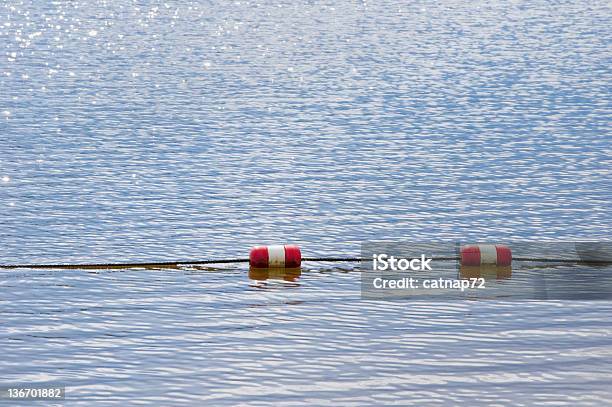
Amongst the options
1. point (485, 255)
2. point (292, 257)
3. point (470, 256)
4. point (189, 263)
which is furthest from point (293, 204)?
point (485, 255)

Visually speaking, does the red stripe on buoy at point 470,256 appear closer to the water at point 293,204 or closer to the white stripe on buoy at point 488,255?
the white stripe on buoy at point 488,255

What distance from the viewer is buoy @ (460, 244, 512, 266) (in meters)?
13.5

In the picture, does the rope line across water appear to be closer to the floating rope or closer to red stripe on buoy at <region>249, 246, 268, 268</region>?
the floating rope

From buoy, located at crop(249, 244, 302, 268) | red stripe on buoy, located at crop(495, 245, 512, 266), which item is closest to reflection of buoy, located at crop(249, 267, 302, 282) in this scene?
Answer: buoy, located at crop(249, 244, 302, 268)

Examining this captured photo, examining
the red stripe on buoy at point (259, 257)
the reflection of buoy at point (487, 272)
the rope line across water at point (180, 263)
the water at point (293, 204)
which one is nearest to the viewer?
the water at point (293, 204)

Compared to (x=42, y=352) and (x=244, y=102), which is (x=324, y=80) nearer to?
(x=244, y=102)

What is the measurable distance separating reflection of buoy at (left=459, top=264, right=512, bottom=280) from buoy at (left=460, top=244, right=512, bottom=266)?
0.17ft

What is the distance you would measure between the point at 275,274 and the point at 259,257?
0.26 meters

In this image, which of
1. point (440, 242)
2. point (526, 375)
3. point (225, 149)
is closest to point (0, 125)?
point (225, 149)

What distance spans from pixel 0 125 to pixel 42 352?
13.4m

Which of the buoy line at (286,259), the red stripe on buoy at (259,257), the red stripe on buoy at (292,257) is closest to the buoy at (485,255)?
the buoy line at (286,259)

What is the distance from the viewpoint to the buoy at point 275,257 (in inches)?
528

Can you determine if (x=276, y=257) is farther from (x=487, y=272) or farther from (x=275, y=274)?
(x=487, y=272)

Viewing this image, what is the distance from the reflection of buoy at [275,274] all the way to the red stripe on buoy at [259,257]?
0.06m
